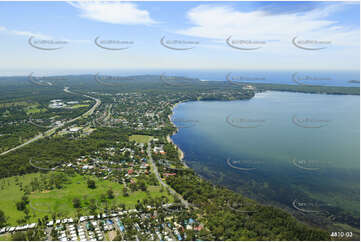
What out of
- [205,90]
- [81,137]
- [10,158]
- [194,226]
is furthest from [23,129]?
[205,90]

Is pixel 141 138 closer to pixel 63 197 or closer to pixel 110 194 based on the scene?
pixel 110 194

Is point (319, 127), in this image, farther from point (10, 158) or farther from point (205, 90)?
point (205, 90)

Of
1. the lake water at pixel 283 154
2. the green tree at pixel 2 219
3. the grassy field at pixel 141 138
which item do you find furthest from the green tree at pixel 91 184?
the grassy field at pixel 141 138

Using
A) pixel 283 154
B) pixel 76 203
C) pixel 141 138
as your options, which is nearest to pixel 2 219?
pixel 76 203

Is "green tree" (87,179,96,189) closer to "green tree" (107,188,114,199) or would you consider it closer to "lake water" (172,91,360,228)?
"green tree" (107,188,114,199)

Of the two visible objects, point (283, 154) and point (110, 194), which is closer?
point (110, 194)

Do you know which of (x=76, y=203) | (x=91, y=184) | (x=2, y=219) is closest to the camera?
(x=2, y=219)
